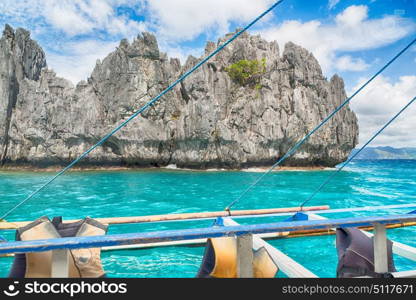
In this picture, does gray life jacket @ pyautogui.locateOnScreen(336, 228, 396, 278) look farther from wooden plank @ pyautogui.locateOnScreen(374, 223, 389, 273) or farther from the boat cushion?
the boat cushion

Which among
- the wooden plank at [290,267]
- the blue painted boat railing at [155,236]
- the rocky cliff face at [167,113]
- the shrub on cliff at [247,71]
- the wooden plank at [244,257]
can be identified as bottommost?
the wooden plank at [290,267]

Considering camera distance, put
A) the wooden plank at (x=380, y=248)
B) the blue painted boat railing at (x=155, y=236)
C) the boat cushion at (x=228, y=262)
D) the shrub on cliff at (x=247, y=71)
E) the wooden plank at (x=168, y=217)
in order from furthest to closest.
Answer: the shrub on cliff at (x=247, y=71) → the wooden plank at (x=168, y=217) → the boat cushion at (x=228, y=262) → the wooden plank at (x=380, y=248) → the blue painted boat railing at (x=155, y=236)

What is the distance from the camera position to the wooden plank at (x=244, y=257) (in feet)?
7.32

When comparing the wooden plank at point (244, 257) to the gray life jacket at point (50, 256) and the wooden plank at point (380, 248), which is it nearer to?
the wooden plank at point (380, 248)

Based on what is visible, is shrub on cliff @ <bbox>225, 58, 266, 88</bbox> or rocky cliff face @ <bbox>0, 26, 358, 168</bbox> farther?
shrub on cliff @ <bbox>225, 58, 266, 88</bbox>

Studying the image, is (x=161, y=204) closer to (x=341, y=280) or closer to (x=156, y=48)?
(x=341, y=280)

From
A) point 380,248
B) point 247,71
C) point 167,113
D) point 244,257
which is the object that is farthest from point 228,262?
point 247,71

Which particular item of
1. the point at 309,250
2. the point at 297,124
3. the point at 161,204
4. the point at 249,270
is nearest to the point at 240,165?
the point at 297,124

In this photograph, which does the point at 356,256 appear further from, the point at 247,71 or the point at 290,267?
the point at 247,71

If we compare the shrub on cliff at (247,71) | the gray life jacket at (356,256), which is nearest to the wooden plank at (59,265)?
the gray life jacket at (356,256)

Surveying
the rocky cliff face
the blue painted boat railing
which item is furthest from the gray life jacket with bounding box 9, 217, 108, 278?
the rocky cliff face

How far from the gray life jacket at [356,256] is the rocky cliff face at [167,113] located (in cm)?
4280

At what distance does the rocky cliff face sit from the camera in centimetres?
4656

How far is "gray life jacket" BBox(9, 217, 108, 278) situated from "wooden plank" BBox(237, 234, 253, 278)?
63.5 inches
